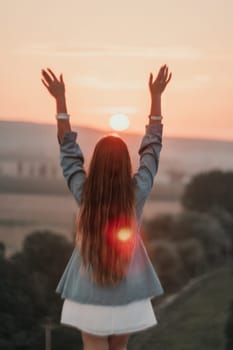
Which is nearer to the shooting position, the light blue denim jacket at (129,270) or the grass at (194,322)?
the light blue denim jacket at (129,270)

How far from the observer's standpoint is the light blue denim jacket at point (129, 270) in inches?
72.9

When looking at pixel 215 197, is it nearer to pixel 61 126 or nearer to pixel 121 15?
pixel 121 15

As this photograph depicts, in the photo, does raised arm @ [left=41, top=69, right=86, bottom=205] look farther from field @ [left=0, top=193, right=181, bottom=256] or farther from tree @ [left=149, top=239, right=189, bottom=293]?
tree @ [left=149, top=239, right=189, bottom=293]

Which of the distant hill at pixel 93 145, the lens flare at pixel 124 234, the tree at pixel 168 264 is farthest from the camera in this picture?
the tree at pixel 168 264

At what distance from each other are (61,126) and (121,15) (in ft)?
4.49

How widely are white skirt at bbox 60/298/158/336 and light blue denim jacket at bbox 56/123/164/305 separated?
0.05ft

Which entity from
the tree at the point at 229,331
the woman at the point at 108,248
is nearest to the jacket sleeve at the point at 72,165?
the woman at the point at 108,248

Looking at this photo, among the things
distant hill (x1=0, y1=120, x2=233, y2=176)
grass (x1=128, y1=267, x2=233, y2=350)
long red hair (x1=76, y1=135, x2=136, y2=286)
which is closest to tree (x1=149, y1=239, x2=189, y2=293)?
grass (x1=128, y1=267, x2=233, y2=350)

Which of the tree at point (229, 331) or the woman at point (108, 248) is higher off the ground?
the woman at point (108, 248)

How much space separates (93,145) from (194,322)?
940 mm

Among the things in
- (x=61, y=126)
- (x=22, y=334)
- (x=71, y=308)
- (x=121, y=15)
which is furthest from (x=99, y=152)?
(x=22, y=334)

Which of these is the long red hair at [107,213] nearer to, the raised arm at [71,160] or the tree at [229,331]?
the raised arm at [71,160]

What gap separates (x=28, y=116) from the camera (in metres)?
3.37

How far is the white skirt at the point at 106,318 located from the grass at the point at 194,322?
1.57m
